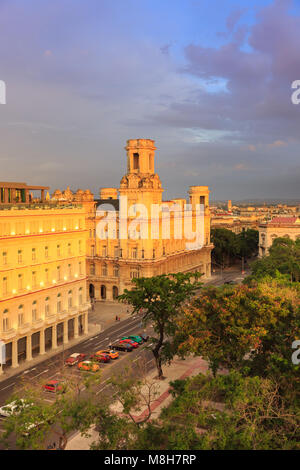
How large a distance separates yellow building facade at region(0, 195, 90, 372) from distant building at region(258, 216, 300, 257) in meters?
74.7

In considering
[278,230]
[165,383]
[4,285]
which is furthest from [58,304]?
[278,230]

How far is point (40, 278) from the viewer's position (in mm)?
53281

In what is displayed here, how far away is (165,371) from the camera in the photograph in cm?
4875

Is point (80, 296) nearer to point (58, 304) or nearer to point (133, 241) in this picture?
point (58, 304)

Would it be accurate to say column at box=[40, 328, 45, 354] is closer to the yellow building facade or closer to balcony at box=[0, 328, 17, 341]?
the yellow building facade

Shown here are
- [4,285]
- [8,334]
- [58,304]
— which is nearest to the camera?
[8,334]

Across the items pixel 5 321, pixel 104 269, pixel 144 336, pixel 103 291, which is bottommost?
pixel 144 336

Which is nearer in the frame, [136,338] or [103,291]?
[136,338]

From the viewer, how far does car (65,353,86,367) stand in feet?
161

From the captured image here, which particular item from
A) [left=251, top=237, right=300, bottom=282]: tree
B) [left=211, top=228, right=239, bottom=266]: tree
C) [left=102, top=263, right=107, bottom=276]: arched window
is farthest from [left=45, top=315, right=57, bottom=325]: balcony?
[left=211, top=228, right=239, bottom=266]: tree

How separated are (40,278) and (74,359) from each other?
1043 cm

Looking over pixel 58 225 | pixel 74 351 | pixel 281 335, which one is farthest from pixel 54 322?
pixel 281 335
